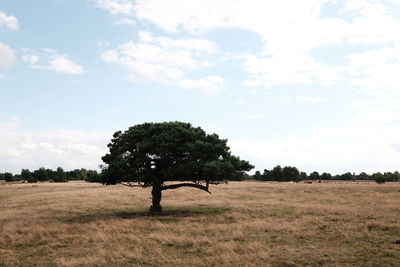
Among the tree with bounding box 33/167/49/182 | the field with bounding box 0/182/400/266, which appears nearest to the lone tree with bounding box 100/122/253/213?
the field with bounding box 0/182/400/266

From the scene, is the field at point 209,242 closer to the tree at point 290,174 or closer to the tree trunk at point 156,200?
the tree trunk at point 156,200

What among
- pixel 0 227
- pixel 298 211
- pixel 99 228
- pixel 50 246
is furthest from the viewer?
pixel 298 211

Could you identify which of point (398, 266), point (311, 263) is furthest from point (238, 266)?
point (398, 266)

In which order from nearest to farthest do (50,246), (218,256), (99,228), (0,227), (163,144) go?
(218,256), (50,246), (99,228), (0,227), (163,144)

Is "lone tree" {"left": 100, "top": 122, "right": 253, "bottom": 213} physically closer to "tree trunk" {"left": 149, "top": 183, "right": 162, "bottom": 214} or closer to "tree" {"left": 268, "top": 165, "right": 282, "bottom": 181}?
"tree trunk" {"left": 149, "top": 183, "right": 162, "bottom": 214}

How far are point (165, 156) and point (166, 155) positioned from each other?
153mm

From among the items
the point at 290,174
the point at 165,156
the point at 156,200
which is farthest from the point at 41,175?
the point at 165,156

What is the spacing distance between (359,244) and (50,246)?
15.3 m

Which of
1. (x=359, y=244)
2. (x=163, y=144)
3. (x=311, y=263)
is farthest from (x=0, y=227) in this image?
(x=359, y=244)

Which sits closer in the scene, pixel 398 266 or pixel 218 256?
pixel 398 266

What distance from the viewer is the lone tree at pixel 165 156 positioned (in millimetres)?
29562

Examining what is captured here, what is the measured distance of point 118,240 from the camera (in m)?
19.3

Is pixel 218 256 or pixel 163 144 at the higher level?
pixel 163 144

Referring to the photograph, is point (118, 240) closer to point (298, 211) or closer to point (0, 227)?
point (0, 227)
